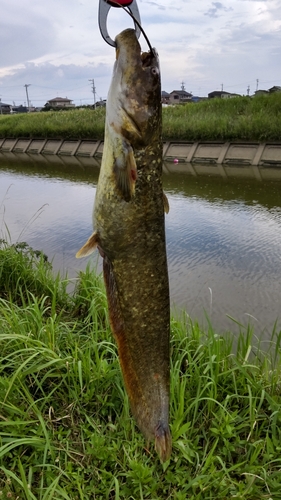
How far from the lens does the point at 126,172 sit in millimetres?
1363

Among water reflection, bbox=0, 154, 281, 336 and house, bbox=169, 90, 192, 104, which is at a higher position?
house, bbox=169, 90, 192, 104

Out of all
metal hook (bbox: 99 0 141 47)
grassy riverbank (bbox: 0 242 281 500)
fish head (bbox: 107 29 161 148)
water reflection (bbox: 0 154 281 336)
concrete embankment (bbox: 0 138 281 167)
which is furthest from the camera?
concrete embankment (bbox: 0 138 281 167)

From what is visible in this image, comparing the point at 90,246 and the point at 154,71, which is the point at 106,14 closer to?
the point at 154,71

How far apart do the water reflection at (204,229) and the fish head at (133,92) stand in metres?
2.96

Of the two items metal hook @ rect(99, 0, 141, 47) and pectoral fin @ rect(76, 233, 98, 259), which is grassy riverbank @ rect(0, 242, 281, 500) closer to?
pectoral fin @ rect(76, 233, 98, 259)

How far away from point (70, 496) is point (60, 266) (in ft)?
14.2

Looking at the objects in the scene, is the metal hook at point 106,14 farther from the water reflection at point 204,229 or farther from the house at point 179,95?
the house at point 179,95

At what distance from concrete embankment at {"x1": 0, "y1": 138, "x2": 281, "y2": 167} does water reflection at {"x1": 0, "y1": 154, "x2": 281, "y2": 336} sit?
60cm

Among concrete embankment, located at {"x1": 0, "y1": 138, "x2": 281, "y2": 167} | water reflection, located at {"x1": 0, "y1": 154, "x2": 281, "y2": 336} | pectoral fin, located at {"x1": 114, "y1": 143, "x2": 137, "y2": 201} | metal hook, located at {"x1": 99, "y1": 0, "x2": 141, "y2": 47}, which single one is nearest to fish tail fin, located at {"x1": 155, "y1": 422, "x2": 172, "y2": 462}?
pectoral fin, located at {"x1": 114, "y1": 143, "x2": 137, "y2": 201}

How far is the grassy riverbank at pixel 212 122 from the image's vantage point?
48.9 ft

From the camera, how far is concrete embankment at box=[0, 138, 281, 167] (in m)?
14.7

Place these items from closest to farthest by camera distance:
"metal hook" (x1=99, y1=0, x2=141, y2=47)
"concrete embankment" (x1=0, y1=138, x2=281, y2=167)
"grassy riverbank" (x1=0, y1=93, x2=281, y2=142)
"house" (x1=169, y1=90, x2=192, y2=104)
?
"metal hook" (x1=99, y1=0, x2=141, y2=47), "concrete embankment" (x1=0, y1=138, x2=281, y2=167), "grassy riverbank" (x1=0, y1=93, x2=281, y2=142), "house" (x1=169, y1=90, x2=192, y2=104)

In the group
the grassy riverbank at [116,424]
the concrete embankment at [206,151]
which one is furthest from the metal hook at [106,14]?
the concrete embankment at [206,151]

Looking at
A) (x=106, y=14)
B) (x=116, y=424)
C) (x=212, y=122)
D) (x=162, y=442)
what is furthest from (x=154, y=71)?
(x=212, y=122)
